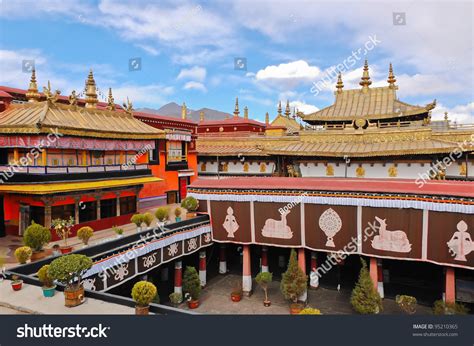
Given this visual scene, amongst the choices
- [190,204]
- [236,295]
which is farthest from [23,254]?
[236,295]

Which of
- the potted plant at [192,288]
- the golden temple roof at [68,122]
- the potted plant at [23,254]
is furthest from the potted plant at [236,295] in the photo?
the golden temple roof at [68,122]

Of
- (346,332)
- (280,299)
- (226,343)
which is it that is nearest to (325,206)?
(280,299)

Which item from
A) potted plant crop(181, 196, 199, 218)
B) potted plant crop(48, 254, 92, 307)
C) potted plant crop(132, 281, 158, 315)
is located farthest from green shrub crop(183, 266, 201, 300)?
potted plant crop(132, 281, 158, 315)

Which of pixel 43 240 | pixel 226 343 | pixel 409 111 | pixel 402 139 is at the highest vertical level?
pixel 409 111

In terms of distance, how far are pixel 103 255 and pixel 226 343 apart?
23.7 feet

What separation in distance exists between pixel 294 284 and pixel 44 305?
36.1 ft

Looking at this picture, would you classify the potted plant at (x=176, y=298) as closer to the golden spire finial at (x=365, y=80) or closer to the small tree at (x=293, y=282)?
the small tree at (x=293, y=282)

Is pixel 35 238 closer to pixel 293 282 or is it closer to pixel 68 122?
pixel 68 122

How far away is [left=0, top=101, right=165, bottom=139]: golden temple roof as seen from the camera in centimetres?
1661

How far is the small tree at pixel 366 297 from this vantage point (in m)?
14.9

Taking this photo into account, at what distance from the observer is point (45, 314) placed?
9094 mm

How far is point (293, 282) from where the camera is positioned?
643 inches

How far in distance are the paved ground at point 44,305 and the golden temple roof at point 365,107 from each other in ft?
74.8

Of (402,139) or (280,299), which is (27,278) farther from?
(402,139)
